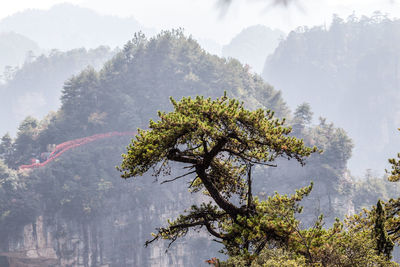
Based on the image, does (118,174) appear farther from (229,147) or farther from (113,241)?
(229,147)

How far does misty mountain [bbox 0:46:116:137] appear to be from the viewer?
145 m

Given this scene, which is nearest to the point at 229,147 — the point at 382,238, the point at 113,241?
the point at 382,238

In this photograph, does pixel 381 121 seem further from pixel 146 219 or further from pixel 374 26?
pixel 146 219

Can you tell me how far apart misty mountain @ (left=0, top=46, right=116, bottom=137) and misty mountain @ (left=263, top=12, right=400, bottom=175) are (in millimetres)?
66231

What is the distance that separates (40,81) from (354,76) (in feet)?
360

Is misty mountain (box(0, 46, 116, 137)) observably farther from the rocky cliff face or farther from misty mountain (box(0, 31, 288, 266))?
the rocky cliff face

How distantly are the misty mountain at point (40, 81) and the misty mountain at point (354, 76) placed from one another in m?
66.2

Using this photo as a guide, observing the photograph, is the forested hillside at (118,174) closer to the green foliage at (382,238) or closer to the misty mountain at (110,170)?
the misty mountain at (110,170)

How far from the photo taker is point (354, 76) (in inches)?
5512

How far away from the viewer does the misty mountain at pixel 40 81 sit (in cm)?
14488

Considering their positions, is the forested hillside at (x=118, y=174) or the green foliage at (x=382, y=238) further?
the forested hillside at (x=118, y=174)

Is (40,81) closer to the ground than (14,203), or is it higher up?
higher up

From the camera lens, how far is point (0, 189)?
153ft

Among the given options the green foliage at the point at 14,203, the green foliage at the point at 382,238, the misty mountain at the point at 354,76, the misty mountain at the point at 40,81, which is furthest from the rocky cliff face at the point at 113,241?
the misty mountain at the point at 40,81
